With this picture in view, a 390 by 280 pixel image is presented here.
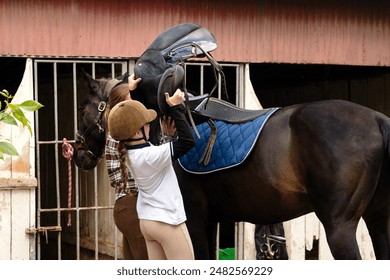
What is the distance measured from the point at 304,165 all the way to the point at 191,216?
34.5 inches

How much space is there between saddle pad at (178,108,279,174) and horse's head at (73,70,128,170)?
2.90ft

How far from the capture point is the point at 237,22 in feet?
22.7

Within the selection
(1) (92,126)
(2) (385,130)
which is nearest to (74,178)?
(1) (92,126)

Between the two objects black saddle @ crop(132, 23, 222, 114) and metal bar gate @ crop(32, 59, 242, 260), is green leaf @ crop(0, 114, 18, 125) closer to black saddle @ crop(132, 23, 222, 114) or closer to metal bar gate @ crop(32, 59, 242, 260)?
black saddle @ crop(132, 23, 222, 114)

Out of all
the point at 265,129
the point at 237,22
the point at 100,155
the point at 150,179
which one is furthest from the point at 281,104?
the point at 150,179

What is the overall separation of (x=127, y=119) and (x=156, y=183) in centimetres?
38

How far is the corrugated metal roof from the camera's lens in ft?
20.7

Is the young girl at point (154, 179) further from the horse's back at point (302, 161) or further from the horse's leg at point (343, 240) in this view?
the horse's leg at point (343, 240)

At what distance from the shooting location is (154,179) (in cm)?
418

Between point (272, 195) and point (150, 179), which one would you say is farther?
point (272, 195)

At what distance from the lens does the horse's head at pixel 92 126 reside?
18.8 feet

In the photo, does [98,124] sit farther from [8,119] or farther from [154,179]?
[8,119]

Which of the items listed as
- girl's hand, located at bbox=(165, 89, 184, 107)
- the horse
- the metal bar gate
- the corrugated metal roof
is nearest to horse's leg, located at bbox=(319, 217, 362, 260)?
the horse

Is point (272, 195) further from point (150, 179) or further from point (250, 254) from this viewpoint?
point (250, 254)
